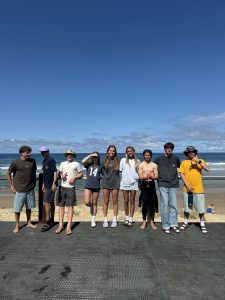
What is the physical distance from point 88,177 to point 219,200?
39.2 feet

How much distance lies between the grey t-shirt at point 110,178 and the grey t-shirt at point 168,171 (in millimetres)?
837

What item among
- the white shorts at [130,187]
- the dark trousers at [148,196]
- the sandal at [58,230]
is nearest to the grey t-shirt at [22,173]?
the sandal at [58,230]

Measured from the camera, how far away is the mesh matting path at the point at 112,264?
297 cm

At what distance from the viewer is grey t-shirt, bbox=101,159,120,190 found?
5.45 meters

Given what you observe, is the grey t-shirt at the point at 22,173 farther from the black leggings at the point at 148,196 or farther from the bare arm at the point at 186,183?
the bare arm at the point at 186,183

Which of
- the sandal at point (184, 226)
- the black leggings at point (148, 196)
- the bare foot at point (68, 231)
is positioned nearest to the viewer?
the bare foot at point (68, 231)

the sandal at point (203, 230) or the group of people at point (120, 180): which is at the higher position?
the group of people at point (120, 180)

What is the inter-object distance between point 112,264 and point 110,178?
80.0 inches

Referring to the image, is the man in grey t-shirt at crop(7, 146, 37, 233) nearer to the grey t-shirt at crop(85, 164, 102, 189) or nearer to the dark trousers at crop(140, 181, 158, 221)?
the grey t-shirt at crop(85, 164, 102, 189)

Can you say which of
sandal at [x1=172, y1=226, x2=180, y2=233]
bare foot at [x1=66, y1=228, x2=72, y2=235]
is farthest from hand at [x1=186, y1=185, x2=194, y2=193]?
bare foot at [x1=66, y1=228, x2=72, y2=235]

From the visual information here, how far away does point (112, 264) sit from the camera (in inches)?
144

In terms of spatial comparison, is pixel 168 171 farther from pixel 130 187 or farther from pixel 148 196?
pixel 130 187

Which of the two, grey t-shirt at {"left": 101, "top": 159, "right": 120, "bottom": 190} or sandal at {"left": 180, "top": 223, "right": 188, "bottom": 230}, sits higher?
grey t-shirt at {"left": 101, "top": 159, "right": 120, "bottom": 190}

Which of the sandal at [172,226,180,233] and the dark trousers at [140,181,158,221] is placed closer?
the sandal at [172,226,180,233]
